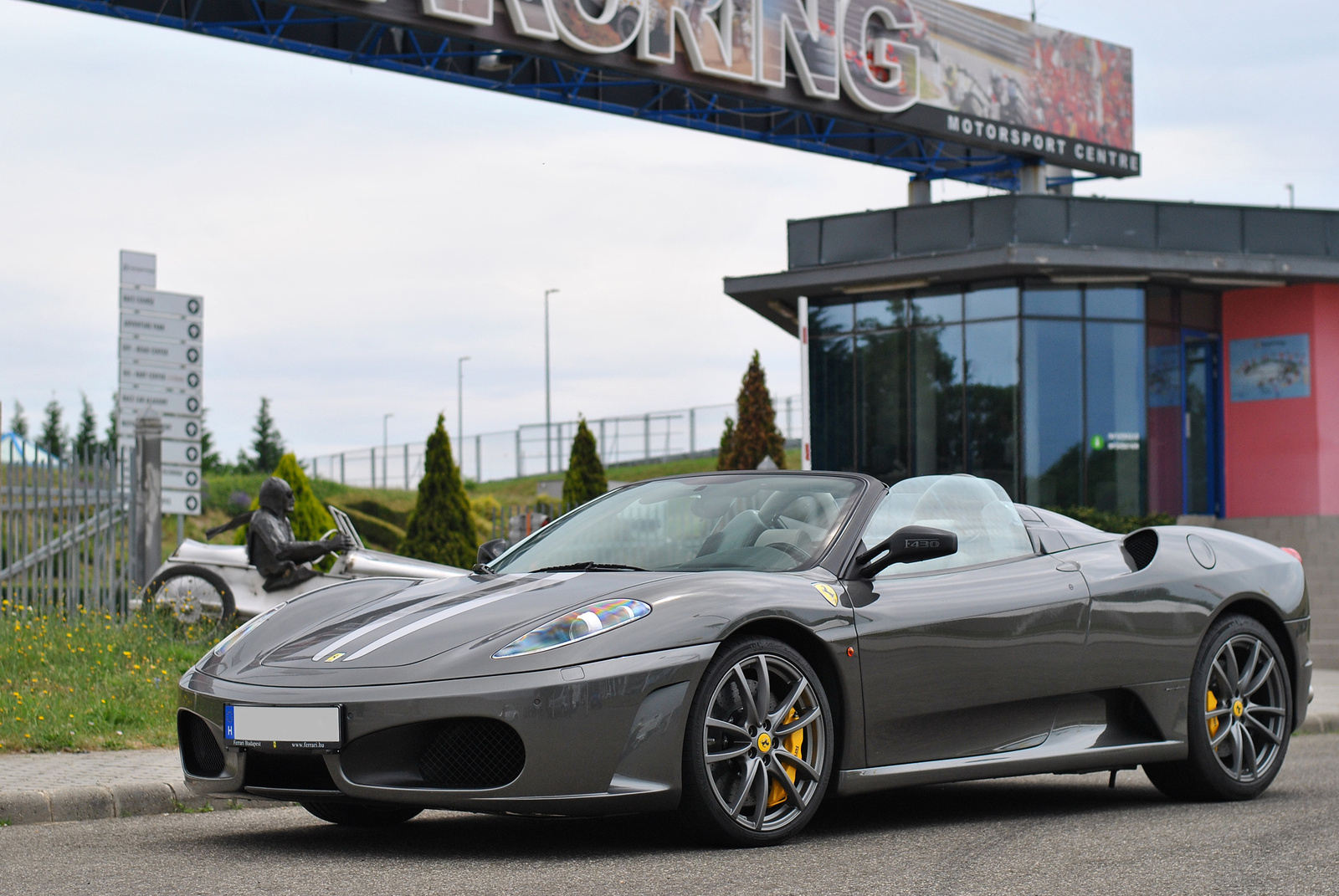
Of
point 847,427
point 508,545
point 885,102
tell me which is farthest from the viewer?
point 885,102

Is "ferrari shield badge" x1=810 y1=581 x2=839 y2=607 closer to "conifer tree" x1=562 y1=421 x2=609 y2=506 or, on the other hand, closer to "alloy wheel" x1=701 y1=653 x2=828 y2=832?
"alloy wheel" x1=701 y1=653 x2=828 y2=832

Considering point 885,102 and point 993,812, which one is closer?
point 993,812

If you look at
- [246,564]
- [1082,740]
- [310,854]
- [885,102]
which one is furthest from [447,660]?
[885,102]

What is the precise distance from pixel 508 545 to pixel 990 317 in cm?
1874

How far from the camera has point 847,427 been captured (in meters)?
26.0

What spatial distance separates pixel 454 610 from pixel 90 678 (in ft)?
16.4

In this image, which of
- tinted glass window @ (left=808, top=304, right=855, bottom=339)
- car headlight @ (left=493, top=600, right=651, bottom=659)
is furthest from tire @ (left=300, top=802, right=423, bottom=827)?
tinted glass window @ (left=808, top=304, right=855, bottom=339)

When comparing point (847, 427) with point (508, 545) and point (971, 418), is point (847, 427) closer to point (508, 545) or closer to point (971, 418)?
point (971, 418)

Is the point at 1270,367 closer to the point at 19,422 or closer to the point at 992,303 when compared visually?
the point at 992,303

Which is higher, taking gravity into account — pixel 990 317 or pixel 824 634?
pixel 990 317

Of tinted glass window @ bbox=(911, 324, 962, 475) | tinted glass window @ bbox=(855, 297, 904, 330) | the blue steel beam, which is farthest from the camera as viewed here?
tinted glass window @ bbox=(855, 297, 904, 330)

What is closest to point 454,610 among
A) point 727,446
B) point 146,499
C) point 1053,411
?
point 146,499

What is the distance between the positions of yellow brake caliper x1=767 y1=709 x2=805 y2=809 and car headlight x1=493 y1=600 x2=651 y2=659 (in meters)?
0.65

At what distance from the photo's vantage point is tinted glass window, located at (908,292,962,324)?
2461 cm
